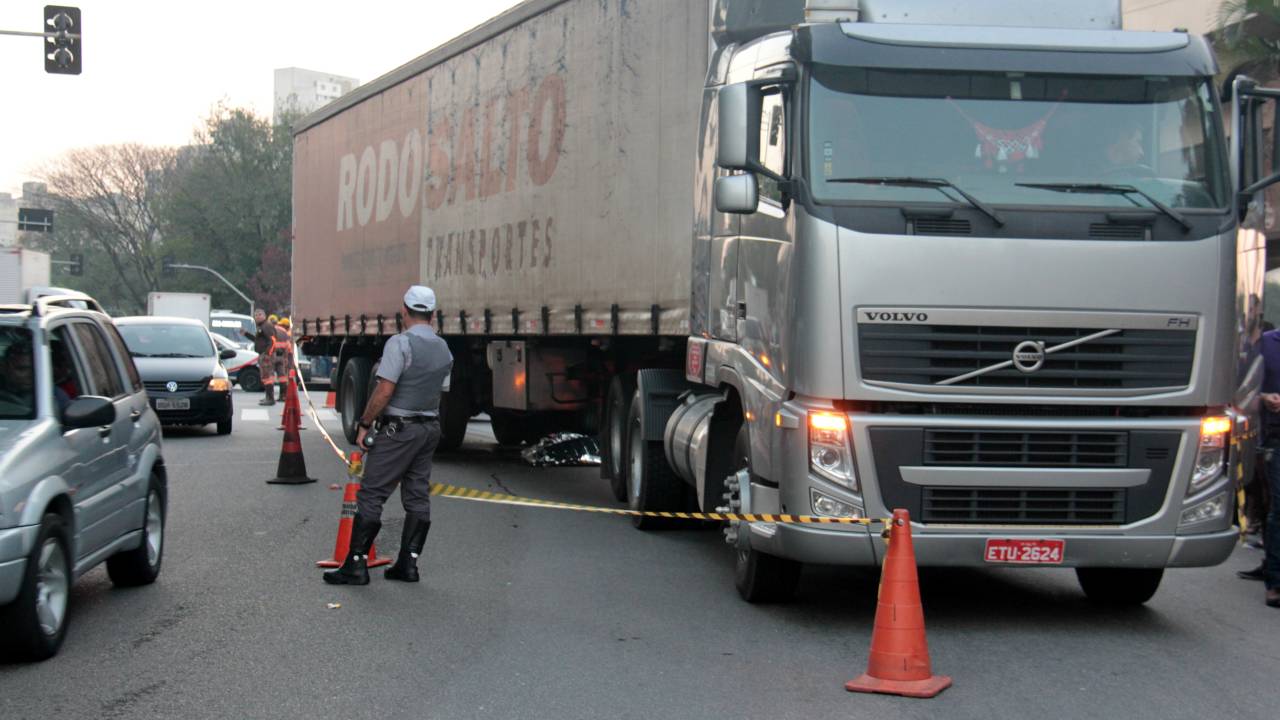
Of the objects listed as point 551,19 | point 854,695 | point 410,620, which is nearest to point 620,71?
point 551,19

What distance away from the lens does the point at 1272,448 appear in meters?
9.12

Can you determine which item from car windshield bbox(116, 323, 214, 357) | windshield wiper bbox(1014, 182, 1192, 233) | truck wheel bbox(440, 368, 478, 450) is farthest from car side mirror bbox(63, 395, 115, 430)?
car windshield bbox(116, 323, 214, 357)

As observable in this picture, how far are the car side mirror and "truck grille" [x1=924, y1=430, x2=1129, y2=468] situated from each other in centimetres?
406

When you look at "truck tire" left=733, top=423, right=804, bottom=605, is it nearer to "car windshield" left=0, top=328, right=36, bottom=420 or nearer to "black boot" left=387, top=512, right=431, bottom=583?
"black boot" left=387, top=512, right=431, bottom=583

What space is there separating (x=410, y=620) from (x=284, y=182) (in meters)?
71.2

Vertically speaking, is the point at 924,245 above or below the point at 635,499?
above

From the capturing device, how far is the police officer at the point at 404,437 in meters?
9.05

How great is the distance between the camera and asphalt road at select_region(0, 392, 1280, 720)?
627 cm

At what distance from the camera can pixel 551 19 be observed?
13.8m

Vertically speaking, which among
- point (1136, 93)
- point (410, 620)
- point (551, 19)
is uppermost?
point (551, 19)

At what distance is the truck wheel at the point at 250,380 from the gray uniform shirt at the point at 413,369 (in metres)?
32.2

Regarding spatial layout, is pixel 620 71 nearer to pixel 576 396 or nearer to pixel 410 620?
pixel 576 396

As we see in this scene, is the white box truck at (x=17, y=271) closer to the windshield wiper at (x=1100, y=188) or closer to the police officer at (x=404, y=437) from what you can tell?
the police officer at (x=404, y=437)

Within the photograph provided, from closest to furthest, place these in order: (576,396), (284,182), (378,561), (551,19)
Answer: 1. (378,561)
2. (551,19)
3. (576,396)
4. (284,182)
